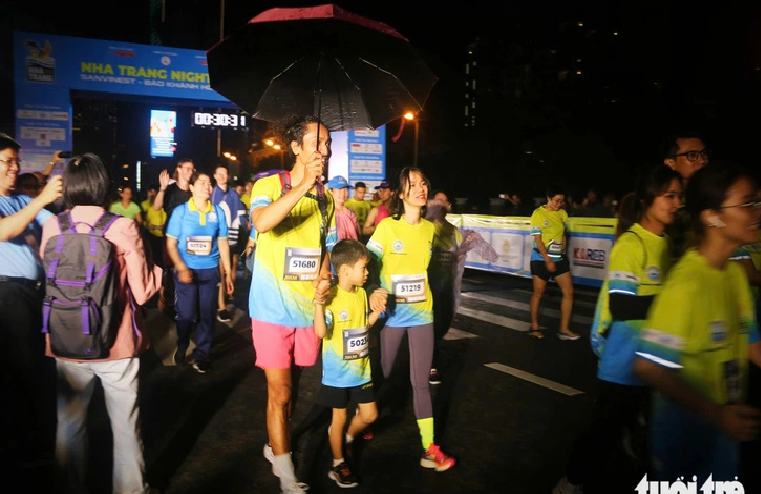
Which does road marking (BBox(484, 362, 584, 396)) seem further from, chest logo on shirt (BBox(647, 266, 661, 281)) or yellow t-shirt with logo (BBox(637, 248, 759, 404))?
yellow t-shirt with logo (BBox(637, 248, 759, 404))

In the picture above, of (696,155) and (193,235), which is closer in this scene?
(696,155)

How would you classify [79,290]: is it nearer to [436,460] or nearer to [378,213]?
[436,460]

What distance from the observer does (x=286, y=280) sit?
3562 millimetres

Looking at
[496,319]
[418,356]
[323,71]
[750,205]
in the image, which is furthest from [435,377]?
[750,205]

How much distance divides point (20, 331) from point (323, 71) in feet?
8.83

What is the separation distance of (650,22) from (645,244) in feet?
76.2

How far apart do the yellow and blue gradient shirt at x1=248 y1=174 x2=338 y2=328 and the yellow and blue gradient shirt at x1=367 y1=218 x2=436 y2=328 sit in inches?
31.7

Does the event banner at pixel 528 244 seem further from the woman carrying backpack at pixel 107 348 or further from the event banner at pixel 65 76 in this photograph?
the woman carrying backpack at pixel 107 348

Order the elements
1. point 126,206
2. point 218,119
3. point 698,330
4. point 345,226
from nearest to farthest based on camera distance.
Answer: point 698,330
point 345,226
point 126,206
point 218,119

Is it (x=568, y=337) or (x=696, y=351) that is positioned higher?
(x=696, y=351)

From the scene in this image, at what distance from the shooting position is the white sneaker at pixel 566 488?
3530 millimetres

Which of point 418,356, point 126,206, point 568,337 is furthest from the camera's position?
point 126,206

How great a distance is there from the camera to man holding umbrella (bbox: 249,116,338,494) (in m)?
3.54

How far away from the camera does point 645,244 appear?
128 inches
